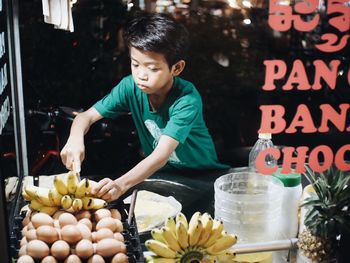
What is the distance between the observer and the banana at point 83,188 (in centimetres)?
235

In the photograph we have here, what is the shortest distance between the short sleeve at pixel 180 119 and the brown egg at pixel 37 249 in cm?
76

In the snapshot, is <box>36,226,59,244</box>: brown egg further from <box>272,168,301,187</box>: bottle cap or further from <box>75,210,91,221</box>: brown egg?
<box>272,168,301,187</box>: bottle cap

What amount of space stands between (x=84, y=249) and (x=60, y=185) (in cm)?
30

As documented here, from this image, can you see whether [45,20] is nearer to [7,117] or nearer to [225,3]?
[7,117]

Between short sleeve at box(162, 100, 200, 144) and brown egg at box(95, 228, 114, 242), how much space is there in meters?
0.54

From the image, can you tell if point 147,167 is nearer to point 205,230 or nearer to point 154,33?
point 205,230

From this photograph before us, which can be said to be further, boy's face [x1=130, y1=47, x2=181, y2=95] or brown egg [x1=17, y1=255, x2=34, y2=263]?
boy's face [x1=130, y1=47, x2=181, y2=95]

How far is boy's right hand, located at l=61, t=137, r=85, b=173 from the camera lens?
254 cm

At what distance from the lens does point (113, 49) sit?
95.9 inches

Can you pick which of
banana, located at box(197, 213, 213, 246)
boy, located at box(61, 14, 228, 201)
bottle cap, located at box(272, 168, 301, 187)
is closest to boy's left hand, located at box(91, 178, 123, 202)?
boy, located at box(61, 14, 228, 201)

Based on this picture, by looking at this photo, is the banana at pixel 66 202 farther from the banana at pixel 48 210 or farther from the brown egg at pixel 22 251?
the brown egg at pixel 22 251

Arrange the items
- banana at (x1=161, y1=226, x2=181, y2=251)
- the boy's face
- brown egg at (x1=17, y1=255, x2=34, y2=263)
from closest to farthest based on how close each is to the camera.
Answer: brown egg at (x1=17, y1=255, x2=34, y2=263) → banana at (x1=161, y1=226, x2=181, y2=251) → the boy's face

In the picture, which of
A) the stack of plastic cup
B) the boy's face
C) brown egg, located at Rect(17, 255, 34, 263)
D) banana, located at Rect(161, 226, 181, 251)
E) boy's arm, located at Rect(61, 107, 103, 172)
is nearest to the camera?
brown egg, located at Rect(17, 255, 34, 263)

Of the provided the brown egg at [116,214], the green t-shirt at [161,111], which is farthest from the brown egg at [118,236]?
the green t-shirt at [161,111]
